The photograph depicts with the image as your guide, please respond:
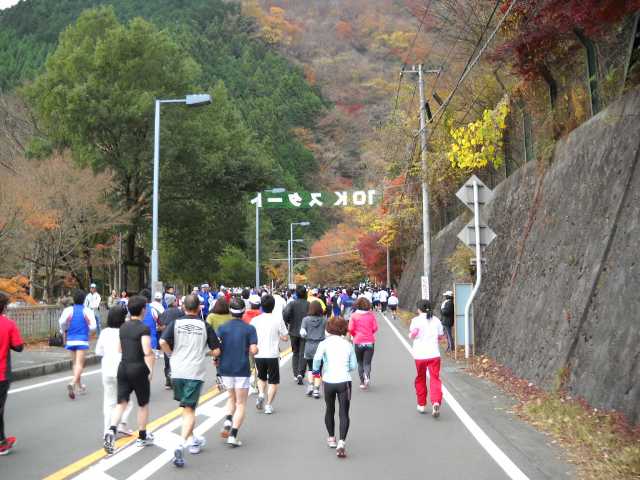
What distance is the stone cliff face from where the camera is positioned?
862cm

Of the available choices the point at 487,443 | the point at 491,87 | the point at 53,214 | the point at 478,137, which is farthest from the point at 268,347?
the point at 53,214

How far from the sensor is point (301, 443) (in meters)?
7.77

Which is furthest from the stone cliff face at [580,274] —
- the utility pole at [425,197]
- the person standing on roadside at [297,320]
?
the utility pole at [425,197]

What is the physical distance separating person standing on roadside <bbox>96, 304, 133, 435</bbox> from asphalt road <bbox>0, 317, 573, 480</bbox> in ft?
1.33

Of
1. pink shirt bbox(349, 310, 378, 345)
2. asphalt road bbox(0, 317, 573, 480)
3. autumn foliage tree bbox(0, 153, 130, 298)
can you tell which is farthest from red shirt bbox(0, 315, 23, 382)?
autumn foliage tree bbox(0, 153, 130, 298)

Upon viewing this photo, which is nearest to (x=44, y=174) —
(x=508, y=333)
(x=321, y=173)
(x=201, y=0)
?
(x=508, y=333)

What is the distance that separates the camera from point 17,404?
10797 mm

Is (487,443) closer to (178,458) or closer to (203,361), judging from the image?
(203,361)

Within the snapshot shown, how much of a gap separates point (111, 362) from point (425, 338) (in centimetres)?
452

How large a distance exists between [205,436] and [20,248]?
18.3 metres

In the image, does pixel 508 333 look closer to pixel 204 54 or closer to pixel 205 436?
pixel 205 436

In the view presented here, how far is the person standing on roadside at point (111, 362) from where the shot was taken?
7821 mm

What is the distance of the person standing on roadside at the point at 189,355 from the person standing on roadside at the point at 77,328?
4972mm

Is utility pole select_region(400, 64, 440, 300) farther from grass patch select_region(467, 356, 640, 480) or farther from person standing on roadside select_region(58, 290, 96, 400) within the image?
person standing on roadside select_region(58, 290, 96, 400)
